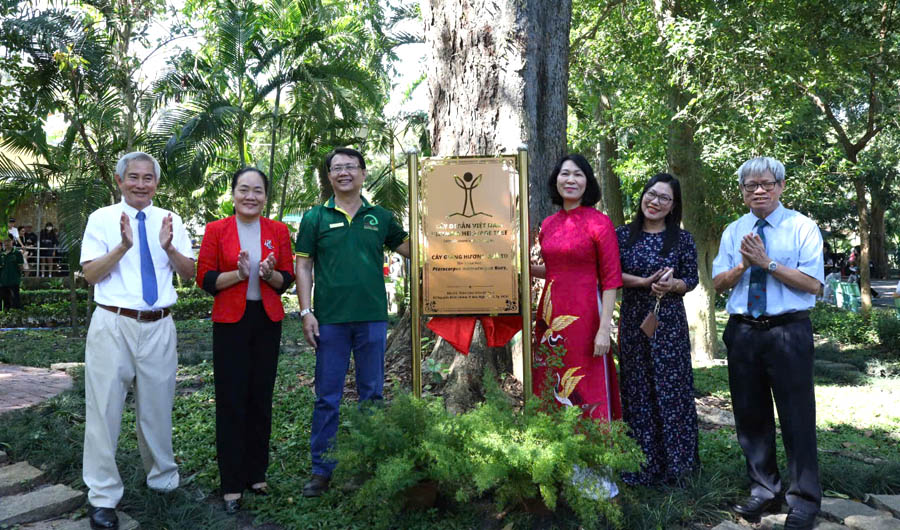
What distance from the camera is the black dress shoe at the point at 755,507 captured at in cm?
370

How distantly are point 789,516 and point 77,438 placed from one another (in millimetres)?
4809

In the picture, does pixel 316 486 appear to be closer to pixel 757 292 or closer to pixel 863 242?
pixel 757 292

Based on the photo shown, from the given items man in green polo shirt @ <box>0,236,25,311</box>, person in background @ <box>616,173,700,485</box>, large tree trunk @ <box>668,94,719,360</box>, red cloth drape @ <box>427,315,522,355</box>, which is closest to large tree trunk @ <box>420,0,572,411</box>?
red cloth drape @ <box>427,315,522,355</box>

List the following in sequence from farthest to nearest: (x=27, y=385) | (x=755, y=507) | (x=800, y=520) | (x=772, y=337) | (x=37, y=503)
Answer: (x=27, y=385) < (x=37, y=503) < (x=755, y=507) < (x=772, y=337) < (x=800, y=520)

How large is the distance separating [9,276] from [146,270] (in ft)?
41.7

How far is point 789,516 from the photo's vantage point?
350cm

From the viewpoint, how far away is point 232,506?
12.4ft

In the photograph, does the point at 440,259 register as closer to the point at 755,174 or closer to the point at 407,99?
the point at 755,174

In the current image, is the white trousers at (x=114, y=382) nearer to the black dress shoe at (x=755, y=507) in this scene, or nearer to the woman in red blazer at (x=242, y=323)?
the woman in red blazer at (x=242, y=323)

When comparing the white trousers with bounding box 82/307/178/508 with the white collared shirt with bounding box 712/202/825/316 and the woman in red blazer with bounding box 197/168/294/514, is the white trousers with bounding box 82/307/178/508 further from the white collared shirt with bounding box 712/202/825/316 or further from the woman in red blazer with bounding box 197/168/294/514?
the white collared shirt with bounding box 712/202/825/316

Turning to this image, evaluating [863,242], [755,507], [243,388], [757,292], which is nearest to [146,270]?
[243,388]

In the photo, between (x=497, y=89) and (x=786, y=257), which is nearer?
(x=786, y=257)

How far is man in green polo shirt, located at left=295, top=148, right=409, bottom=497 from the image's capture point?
3.88 metres

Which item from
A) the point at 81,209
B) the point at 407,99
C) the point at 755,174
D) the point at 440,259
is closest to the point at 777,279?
the point at 755,174
